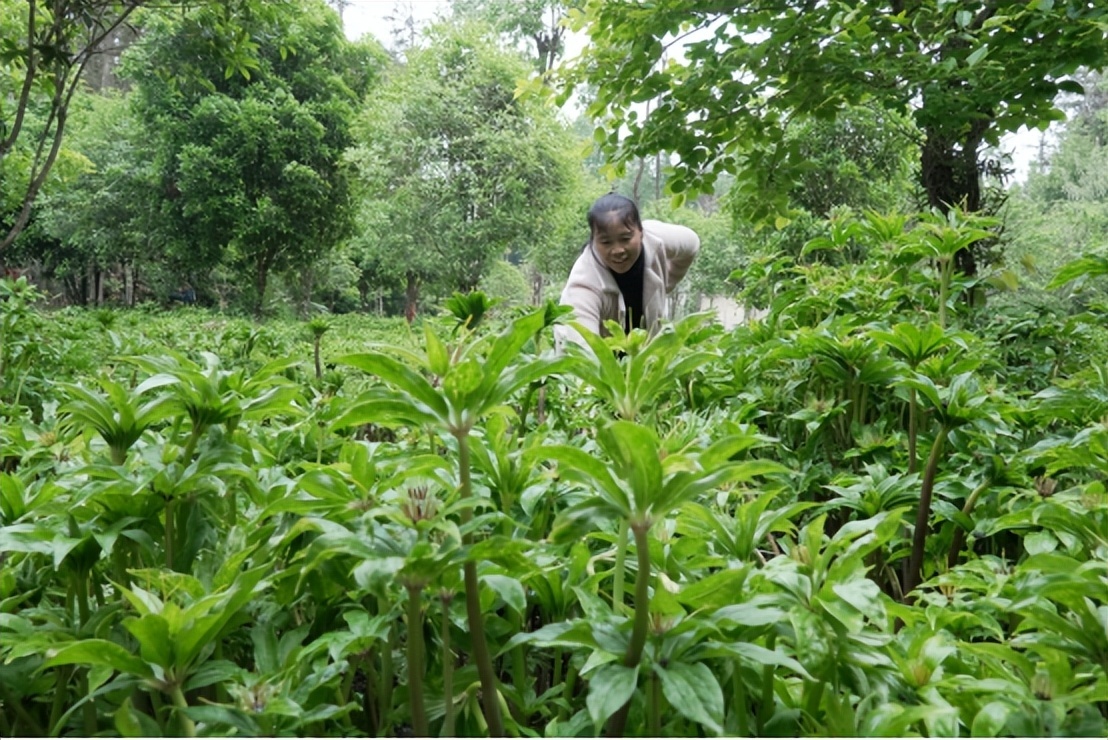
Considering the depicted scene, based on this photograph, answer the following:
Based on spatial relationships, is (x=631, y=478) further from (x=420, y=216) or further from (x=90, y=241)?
(x=90, y=241)

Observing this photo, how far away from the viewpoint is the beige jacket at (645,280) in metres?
2.02

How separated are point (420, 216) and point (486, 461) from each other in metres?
12.4

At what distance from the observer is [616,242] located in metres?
2.14

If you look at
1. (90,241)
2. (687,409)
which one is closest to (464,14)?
(90,241)

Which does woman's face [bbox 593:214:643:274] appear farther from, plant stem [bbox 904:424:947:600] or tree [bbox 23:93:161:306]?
tree [bbox 23:93:161:306]

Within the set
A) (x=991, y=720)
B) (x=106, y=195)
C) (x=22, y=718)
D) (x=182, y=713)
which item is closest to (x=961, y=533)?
(x=991, y=720)

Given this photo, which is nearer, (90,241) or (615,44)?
(615,44)

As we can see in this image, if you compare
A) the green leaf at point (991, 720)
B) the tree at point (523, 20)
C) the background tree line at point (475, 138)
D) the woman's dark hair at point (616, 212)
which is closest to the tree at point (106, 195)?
the background tree line at point (475, 138)

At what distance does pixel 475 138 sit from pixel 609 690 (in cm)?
1217

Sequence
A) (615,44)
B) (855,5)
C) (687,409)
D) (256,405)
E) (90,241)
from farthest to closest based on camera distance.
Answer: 1. (90,241)
2. (615,44)
3. (855,5)
4. (687,409)
5. (256,405)

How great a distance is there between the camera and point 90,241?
1335 cm

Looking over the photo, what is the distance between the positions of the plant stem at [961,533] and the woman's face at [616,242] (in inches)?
56.3

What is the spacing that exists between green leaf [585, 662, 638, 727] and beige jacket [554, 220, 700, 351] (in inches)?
56.7

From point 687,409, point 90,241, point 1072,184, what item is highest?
point 1072,184
